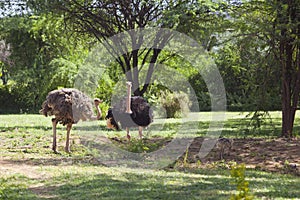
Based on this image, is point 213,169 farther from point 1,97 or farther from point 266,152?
point 1,97

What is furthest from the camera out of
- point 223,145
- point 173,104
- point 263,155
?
point 173,104

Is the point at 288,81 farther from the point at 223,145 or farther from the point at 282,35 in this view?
the point at 223,145

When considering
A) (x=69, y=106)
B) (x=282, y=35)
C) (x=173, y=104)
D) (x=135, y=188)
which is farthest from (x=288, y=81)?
(x=173, y=104)

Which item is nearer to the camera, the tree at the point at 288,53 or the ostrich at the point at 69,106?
the ostrich at the point at 69,106

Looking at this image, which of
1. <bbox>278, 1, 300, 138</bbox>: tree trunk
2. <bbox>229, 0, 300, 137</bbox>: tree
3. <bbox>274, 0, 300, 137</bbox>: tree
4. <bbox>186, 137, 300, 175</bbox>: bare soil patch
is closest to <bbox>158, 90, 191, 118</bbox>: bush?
<bbox>229, 0, 300, 137</bbox>: tree

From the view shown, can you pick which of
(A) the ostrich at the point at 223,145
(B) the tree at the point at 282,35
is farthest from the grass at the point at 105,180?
(B) the tree at the point at 282,35

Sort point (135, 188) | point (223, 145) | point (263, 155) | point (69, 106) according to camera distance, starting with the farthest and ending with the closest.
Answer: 1. point (263, 155)
2. point (69, 106)
3. point (223, 145)
4. point (135, 188)

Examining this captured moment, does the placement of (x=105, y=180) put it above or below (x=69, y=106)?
below

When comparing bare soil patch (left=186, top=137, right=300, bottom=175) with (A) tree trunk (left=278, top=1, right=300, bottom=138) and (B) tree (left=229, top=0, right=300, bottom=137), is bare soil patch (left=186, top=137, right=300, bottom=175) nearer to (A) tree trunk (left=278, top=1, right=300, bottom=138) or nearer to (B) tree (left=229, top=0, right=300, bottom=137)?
(A) tree trunk (left=278, top=1, right=300, bottom=138)

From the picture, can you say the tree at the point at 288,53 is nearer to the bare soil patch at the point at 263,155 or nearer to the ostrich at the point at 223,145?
the bare soil patch at the point at 263,155

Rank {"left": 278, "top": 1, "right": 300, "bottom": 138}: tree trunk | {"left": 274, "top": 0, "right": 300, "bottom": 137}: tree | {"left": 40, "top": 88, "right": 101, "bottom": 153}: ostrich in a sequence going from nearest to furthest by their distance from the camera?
{"left": 40, "top": 88, "right": 101, "bottom": 153}: ostrich, {"left": 274, "top": 0, "right": 300, "bottom": 137}: tree, {"left": 278, "top": 1, "right": 300, "bottom": 138}: tree trunk

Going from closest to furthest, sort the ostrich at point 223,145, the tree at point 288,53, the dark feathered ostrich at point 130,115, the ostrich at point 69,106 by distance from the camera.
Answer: the ostrich at point 223,145
the ostrich at point 69,106
the tree at point 288,53
the dark feathered ostrich at point 130,115

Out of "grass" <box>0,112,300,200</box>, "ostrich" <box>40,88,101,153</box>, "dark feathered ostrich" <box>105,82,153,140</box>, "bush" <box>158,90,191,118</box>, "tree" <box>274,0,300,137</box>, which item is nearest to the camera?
"grass" <box>0,112,300,200</box>

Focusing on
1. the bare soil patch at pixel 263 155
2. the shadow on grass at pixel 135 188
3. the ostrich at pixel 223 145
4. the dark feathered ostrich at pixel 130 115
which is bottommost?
the shadow on grass at pixel 135 188
